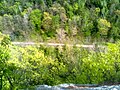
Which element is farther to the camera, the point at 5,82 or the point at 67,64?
the point at 67,64

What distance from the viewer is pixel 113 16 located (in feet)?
185

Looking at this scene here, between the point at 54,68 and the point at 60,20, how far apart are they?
686 inches

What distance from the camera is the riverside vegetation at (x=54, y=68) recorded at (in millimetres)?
31456

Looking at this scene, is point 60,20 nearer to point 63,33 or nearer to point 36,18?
point 63,33

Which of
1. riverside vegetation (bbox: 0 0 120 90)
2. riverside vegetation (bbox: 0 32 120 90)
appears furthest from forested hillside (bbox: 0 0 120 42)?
riverside vegetation (bbox: 0 32 120 90)

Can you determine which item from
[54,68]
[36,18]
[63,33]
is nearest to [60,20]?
[63,33]

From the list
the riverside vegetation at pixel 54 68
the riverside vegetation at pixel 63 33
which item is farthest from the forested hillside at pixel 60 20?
the riverside vegetation at pixel 54 68

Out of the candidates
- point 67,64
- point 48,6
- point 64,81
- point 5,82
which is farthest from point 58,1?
point 5,82

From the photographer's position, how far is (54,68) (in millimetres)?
38406

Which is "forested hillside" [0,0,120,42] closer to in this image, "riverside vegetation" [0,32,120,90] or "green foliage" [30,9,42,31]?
"green foliage" [30,9,42,31]

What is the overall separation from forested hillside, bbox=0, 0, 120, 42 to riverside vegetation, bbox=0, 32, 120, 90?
34.9 feet

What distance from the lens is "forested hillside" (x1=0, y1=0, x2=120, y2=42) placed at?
173ft

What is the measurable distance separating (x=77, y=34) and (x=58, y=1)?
6752 millimetres

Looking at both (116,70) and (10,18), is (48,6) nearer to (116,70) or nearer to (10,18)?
(10,18)
